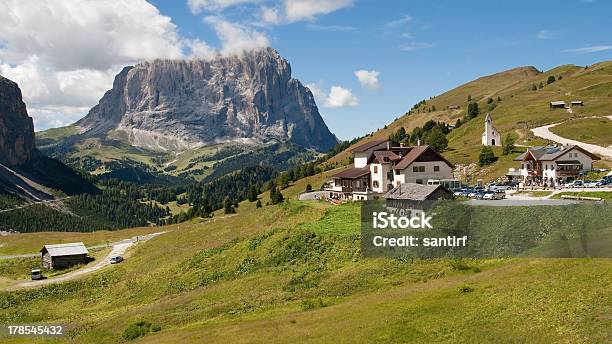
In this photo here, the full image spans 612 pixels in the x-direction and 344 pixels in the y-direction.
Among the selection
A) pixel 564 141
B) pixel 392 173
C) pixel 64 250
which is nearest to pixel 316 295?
pixel 392 173

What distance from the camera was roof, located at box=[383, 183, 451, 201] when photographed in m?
59.3

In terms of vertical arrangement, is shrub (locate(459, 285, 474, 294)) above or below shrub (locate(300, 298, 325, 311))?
above

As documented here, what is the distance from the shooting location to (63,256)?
94.9m

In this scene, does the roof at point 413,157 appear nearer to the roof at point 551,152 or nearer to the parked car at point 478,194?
the parked car at point 478,194

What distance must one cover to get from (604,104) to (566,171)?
10884 cm

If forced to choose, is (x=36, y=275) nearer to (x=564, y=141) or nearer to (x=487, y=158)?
(x=487, y=158)

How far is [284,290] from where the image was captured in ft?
149

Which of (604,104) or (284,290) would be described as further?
(604,104)

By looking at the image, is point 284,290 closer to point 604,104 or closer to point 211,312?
point 211,312

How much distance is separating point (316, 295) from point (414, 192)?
24273 millimetres

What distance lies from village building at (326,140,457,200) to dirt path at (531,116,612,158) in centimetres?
4948

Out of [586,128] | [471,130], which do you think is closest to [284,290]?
[586,128]


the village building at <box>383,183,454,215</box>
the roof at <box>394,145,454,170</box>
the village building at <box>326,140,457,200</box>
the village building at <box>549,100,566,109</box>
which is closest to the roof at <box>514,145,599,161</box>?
the village building at <box>326,140,457,200</box>

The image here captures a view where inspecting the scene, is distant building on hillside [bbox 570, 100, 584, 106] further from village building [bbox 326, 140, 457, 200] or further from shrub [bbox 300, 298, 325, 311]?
shrub [bbox 300, 298, 325, 311]
